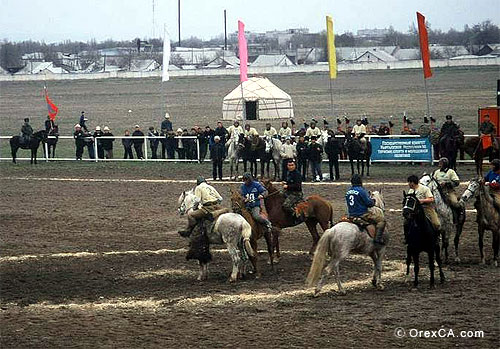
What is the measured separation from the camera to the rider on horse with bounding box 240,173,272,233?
16.2 metres

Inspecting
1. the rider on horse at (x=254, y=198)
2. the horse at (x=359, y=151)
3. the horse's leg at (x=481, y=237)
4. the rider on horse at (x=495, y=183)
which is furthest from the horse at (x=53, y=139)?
the horse's leg at (x=481, y=237)

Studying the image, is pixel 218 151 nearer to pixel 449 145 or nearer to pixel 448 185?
pixel 449 145

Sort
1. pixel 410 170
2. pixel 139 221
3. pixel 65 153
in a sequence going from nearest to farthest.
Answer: pixel 139 221
pixel 410 170
pixel 65 153

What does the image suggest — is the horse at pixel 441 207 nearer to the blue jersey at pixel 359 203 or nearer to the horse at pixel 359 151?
the blue jersey at pixel 359 203

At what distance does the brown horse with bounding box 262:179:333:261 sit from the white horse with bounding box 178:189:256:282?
1.58m

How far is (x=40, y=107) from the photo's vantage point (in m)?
75.6

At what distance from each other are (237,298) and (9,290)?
12.7 ft

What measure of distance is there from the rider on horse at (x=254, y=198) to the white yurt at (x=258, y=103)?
32.9 m

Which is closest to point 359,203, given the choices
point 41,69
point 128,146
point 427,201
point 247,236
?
point 427,201

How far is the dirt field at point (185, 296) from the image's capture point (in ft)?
39.3

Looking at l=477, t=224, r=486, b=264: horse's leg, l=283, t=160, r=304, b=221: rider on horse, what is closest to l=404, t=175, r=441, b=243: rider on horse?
l=477, t=224, r=486, b=264: horse's leg

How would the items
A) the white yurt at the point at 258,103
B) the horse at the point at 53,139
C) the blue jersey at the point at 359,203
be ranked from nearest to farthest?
the blue jersey at the point at 359,203 → the horse at the point at 53,139 → the white yurt at the point at 258,103

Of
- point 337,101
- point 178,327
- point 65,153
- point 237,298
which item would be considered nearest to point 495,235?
point 237,298

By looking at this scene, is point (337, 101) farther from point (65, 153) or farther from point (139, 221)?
point (139, 221)
